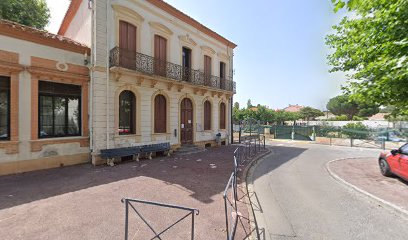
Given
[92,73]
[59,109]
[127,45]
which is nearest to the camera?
[59,109]

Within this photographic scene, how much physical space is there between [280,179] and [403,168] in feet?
12.6

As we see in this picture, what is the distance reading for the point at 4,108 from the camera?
25.5 feet

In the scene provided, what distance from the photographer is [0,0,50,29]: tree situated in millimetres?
12930

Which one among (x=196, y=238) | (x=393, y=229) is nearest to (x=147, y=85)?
(x=196, y=238)

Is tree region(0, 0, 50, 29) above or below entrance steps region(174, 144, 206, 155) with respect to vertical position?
above

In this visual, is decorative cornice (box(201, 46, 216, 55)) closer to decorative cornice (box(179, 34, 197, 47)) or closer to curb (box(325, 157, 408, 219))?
decorative cornice (box(179, 34, 197, 47))

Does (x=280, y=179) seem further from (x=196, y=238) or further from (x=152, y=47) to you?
(x=152, y=47)

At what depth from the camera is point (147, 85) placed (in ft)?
37.0

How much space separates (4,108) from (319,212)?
1052cm

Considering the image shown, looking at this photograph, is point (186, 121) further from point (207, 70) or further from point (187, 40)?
point (187, 40)

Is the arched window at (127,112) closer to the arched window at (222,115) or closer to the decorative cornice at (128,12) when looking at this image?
the decorative cornice at (128,12)

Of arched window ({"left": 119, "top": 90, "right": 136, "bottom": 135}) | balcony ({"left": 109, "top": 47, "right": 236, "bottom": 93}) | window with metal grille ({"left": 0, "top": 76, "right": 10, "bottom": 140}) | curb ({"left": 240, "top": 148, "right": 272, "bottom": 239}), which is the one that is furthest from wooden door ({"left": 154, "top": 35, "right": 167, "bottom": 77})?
curb ({"left": 240, "top": 148, "right": 272, "bottom": 239})

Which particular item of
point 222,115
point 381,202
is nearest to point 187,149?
point 222,115

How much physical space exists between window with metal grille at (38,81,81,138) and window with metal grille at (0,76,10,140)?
922 mm
